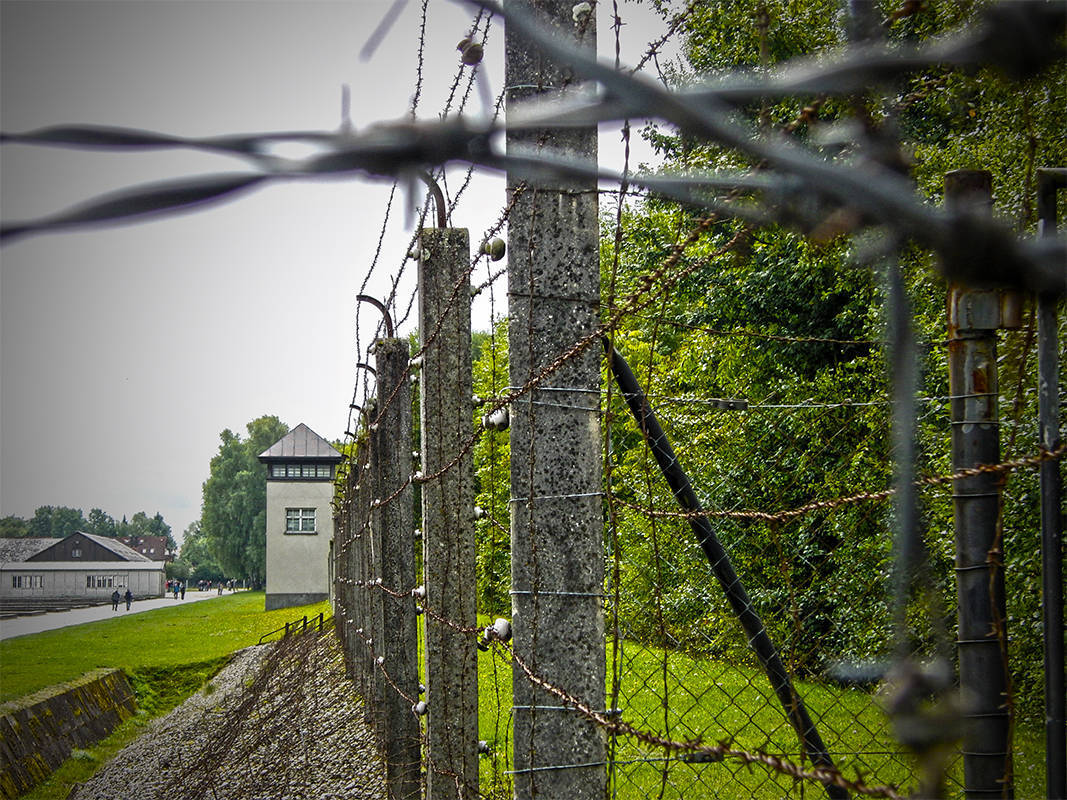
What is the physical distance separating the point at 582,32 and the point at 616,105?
56.1 inches

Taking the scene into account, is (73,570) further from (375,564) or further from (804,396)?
(375,564)

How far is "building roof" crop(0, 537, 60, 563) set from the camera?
2921 inches

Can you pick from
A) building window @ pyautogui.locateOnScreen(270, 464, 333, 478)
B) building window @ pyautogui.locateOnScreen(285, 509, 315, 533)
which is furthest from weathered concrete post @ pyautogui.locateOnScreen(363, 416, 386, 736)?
building window @ pyautogui.locateOnScreen(270, 464, 333, 478)

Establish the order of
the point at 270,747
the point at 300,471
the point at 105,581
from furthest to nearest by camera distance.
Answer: the point at 105,581, the point at 300,471, the point at 270,747

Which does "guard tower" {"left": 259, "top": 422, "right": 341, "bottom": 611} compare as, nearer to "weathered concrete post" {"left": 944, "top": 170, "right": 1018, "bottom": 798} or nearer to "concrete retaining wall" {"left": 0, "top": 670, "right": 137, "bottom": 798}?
"concrete retaining wall" {"left": 0, "top": 670, "right": 137, "bottom": 798}

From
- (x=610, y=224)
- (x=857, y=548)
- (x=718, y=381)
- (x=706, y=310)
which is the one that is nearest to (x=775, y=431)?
(x=857, y=548)

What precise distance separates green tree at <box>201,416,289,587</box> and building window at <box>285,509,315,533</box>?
43.2 m

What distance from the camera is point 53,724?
632 inches

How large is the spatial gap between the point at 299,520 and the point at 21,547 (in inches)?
1844

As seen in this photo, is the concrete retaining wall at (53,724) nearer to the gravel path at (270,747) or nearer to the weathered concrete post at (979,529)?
the gravel path at (270,747)

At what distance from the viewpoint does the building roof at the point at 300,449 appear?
1884 inches

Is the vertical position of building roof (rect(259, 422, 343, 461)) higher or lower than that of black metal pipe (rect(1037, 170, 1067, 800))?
higher

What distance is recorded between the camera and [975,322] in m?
2.17

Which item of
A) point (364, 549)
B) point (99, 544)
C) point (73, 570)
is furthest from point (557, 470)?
point (99, 544)
